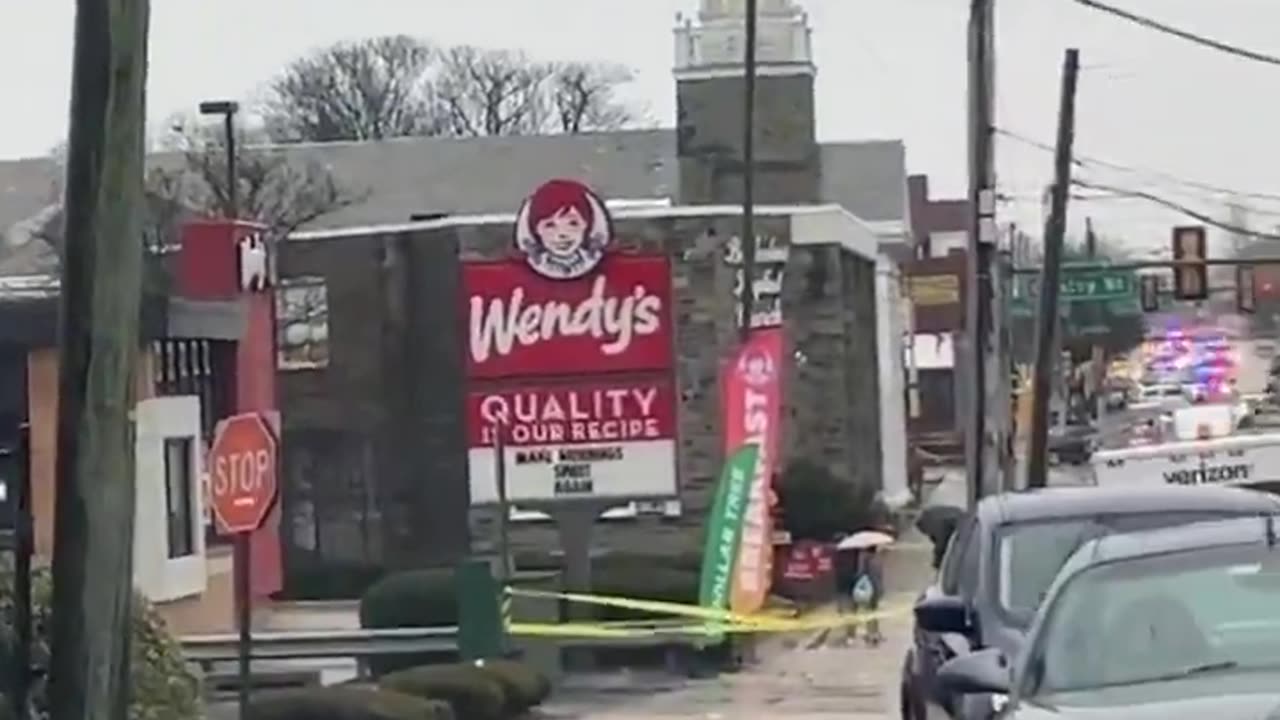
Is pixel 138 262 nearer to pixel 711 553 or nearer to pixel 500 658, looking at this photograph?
pixel 500 658

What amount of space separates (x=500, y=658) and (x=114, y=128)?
727 inches

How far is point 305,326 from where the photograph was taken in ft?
176

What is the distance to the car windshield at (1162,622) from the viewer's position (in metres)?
8.94

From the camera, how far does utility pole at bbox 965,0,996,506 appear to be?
35625 mm

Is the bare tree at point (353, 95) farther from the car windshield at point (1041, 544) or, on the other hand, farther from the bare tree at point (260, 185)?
the car windshield at point (1041, 544)

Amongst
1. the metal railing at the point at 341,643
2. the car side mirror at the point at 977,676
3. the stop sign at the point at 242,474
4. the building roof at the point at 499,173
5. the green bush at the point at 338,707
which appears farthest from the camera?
the building roof at the point at 499,173

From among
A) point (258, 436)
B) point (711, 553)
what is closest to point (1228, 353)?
point (711, 553)

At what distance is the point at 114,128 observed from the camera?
11.4 m

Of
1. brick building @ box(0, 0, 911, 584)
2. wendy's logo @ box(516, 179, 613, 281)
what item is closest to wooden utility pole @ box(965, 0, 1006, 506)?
wendy's logo @ box(516, 179, 613, 281)

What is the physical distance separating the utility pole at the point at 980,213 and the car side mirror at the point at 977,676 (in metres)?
25.4

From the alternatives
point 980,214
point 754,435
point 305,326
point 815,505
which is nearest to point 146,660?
point 754,435

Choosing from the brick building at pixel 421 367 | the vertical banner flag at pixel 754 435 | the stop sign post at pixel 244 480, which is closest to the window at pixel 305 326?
the brick building at pixel 421 367

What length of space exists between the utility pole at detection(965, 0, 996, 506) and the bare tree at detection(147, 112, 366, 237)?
34.8 metres

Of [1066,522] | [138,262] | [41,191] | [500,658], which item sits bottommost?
[500,658]
